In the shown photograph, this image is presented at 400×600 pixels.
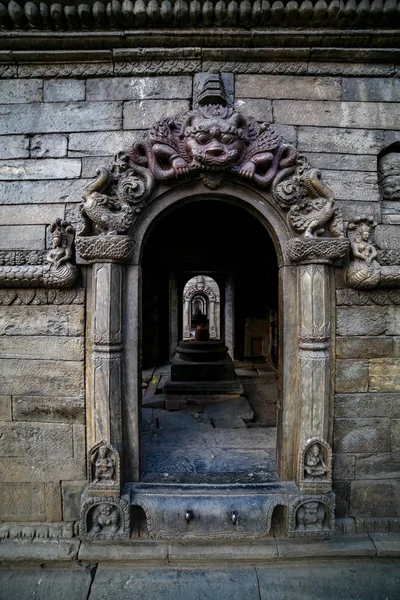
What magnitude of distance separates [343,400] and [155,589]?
223cm

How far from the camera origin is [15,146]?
2816mm

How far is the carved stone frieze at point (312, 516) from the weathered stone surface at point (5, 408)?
8.91 ft

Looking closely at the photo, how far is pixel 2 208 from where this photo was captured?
9.14 feet

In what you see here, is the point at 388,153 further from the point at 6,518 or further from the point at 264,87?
the point at 6,518

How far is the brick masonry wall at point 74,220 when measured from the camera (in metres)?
2.71

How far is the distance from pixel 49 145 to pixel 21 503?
3425 millimetres

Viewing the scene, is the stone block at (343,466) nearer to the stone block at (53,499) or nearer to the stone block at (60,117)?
the stone block at (53,499)

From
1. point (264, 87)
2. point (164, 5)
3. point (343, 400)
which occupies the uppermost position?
point (164, 5)

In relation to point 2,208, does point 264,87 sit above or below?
above

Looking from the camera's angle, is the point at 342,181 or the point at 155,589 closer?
the point at 155,589

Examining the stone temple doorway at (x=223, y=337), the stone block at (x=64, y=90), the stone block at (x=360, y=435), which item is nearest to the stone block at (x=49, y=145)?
the stone block at (x=64, y=90)

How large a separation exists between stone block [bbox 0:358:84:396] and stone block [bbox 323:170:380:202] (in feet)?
9.62

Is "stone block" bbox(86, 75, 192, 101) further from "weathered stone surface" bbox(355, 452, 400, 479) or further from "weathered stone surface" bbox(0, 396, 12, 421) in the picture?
"weathered stone surface" bbox(355, 452, 400, 479)

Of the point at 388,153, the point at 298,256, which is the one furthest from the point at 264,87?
the point at 298,256
